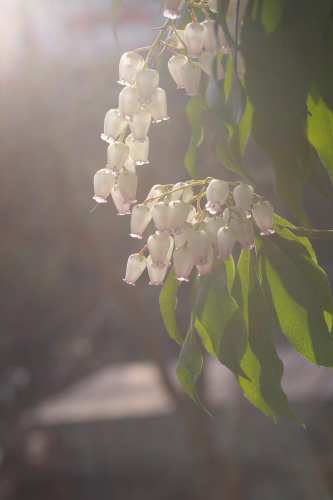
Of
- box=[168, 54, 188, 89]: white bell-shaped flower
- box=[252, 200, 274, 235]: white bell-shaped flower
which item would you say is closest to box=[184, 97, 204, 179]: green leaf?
box=[168, 54, 188, 89]: white bell-shaped flower

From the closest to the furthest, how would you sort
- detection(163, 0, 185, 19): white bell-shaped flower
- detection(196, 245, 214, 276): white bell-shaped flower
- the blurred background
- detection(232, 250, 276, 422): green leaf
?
detection(163, 0, 185, 19): white bell-shaped flower → detection(196, 245, 214, 276): white bell-shaped flower → detection(232, 250, 276, 422): green leaf → the blurred background

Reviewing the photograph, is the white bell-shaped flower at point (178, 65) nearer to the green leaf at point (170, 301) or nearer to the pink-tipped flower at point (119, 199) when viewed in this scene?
the pink-tipped flower at point (119, 199)

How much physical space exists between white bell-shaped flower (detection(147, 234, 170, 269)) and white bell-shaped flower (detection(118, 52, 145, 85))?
23 cm

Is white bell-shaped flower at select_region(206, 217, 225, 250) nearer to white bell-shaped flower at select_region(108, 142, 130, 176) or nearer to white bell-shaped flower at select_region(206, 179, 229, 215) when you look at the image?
white bell-shaped flower at select_region(206, 179, 229, 215)

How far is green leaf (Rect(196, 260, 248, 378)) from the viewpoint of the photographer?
0.76m

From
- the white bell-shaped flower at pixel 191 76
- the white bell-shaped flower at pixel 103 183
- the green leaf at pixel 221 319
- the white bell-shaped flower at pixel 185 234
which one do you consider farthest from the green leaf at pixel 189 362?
the white bell-shaped flower at pixel 191 76

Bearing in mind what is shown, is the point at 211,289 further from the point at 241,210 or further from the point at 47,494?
the point at 47,494

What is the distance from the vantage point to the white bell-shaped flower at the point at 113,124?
80 centimetres

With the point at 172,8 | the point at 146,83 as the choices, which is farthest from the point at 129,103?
the point at 172,8

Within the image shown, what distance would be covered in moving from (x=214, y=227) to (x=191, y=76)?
21 cm

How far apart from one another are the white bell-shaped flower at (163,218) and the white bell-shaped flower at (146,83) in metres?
0.15

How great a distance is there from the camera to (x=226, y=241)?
731 mm

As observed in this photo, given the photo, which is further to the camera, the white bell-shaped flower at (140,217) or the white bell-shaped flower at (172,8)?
the white bell-shaped flower at (140,217)

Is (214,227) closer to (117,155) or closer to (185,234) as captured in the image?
(185,234)
